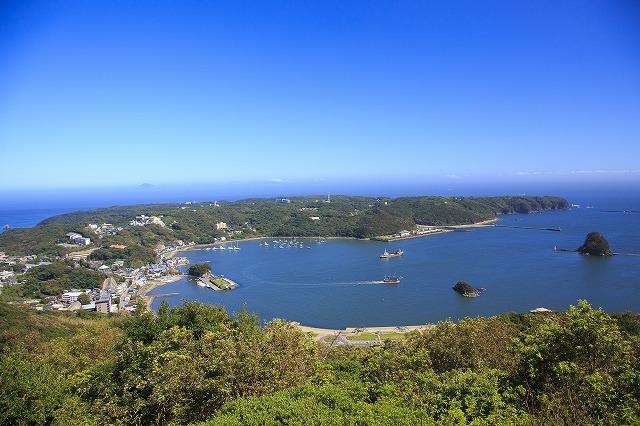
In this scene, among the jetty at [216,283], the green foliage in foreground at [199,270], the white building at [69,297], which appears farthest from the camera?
the green foliage in foreground at [199,270]

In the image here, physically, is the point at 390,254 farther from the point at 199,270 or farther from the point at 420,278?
the point at 199,270

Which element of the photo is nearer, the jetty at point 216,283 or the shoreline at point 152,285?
the shoreline at point 152,285

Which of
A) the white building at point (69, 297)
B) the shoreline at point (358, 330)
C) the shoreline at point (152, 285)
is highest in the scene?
the shoreline at point (358, 330)

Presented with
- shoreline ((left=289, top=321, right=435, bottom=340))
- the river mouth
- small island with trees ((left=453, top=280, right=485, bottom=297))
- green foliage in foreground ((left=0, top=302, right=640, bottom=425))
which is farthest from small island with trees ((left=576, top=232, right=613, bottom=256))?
green foliage in foreground ((left=0, top=302, right=640, bottom=425))

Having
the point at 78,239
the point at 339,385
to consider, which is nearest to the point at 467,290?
the point at 339,385

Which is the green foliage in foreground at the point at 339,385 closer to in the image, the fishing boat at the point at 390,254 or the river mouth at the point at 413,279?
the river mouth at the point at 413,279

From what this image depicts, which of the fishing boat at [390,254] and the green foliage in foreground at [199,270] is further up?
the fishing boat at [390,254]

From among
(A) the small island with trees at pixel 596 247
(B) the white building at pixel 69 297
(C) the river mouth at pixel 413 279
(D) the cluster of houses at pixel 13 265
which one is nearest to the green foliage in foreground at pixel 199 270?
(C) the river mouth at pixel 413 279
